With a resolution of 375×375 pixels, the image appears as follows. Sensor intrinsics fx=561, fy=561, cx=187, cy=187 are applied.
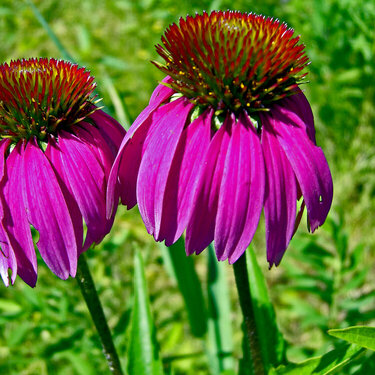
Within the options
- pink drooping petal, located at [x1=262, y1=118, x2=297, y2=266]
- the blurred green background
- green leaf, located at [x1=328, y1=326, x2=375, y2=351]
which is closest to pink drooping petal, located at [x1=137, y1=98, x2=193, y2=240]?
pink drooping petal, located at [x1=262, y1=118, x2=297, y2=266]

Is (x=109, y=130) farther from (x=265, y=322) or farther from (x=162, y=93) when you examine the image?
(x=265, y=322)

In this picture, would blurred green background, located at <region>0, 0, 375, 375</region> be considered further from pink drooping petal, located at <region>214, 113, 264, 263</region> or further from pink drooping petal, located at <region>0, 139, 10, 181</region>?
pink drooping petal, located at <region>0, 139, 10, 181</region>

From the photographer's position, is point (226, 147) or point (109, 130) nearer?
point (226, 147)

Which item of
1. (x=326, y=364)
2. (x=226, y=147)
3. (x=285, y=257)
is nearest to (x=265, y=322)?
(x=326, y=364)

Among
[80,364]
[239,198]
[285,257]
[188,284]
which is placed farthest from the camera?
[285,257]

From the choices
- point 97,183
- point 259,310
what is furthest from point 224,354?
point 97,183

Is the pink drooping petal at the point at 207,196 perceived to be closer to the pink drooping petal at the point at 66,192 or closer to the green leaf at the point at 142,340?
the pink drooping petal at the point at 66,192

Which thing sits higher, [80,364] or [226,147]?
[226,147]
